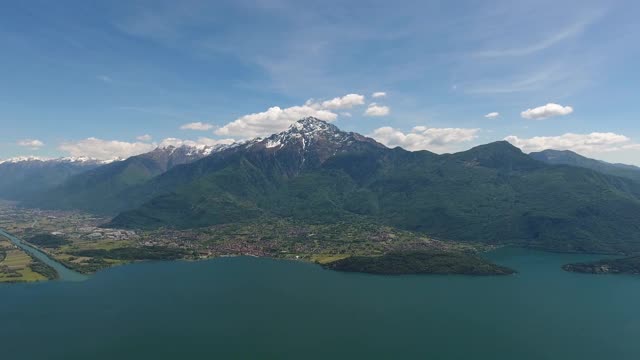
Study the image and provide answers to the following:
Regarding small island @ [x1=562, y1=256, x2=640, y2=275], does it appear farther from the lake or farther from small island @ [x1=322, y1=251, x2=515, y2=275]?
small island @ [x1=322, y1=251, x2=515, y2=275]

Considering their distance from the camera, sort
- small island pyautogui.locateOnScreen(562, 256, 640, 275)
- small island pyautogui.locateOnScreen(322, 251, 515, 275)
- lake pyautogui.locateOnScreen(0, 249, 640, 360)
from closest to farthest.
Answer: lake pyautogui.locateOnScreen(0, 249, 640, 360), small island pyautogui.locateOnScreen(322, 251, 515, 275), small island pyautogui.locateOnScreen(562, 256, 640, 275)

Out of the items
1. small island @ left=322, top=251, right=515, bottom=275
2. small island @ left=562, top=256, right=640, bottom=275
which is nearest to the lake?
small island @ left=322, top=251, right=515, bottom=275

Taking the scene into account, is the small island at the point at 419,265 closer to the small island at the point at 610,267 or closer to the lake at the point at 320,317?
the lake at the point at 320,317

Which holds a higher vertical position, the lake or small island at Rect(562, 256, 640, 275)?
small island at Rect(562, 256, 640, 275)

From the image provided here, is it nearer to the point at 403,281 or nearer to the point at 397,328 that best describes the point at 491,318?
the point at 397,328

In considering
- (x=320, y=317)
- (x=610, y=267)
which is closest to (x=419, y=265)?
(x=320, y=317)

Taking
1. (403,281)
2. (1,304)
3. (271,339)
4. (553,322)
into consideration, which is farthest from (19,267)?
(553,322)
